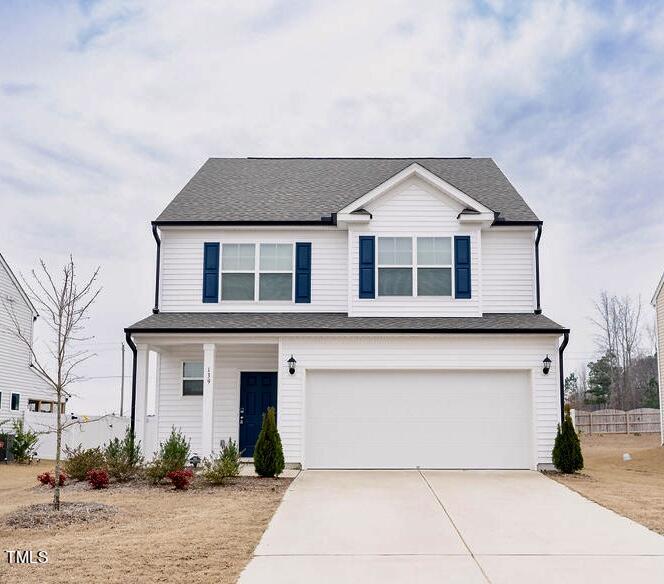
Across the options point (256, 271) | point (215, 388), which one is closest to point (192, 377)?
point (215, 388)

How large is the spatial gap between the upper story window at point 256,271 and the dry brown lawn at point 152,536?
5693 mm

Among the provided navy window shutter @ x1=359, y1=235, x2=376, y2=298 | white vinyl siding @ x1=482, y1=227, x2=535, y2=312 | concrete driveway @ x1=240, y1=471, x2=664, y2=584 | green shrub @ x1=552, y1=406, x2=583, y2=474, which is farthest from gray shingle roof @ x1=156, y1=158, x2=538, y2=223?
concrete driveway @ x1=240, y1=471, x2=664, y2=584

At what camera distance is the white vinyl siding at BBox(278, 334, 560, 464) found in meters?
17.0

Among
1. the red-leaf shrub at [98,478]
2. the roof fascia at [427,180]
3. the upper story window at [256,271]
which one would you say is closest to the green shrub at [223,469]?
the red-leaf shrub at [98,478]

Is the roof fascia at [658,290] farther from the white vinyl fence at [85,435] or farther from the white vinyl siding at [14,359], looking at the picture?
the white vinyl siding at [14,359]

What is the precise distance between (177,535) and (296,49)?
12317 millimetres

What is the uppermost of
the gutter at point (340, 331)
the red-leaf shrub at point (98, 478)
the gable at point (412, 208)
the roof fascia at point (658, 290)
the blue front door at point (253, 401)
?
the gable at point (412, 208)

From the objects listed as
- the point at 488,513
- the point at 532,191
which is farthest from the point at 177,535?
the point at 532,191

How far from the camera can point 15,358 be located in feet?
92.5

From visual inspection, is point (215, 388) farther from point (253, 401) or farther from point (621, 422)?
point (621, 422)

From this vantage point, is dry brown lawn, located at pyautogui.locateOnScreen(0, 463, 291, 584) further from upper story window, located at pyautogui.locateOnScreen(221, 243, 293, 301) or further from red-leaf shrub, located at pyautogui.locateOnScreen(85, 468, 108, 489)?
upper story window, located at pyautogui.locateOnScreen(221, 243, 293, 301)

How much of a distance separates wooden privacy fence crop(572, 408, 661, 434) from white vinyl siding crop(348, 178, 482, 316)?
70.9ft

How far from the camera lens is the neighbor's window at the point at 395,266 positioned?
18.3 metres

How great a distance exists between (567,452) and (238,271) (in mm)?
8694
